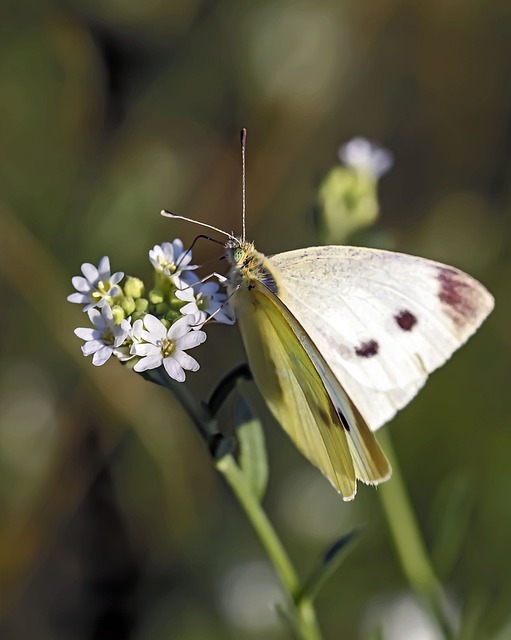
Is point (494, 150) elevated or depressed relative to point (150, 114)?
elevated

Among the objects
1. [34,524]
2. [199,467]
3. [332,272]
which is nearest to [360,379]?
[332,272]

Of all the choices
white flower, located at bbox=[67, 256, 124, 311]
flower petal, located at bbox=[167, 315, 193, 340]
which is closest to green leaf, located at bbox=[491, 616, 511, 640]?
flower petal, located at bbox=[167, 315, 193, 340]

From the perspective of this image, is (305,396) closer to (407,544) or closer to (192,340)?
(192,340)

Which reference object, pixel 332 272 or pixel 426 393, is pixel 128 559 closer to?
pixel 426 393

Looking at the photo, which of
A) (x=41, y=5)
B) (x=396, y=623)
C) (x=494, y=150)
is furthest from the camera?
(x=494, y=150)

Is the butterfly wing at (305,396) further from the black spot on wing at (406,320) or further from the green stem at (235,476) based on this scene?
the black spot on wing at (406,320)

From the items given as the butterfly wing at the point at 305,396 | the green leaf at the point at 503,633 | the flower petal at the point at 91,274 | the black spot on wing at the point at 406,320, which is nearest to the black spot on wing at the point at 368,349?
the black spot on wing at the point at 406,320
